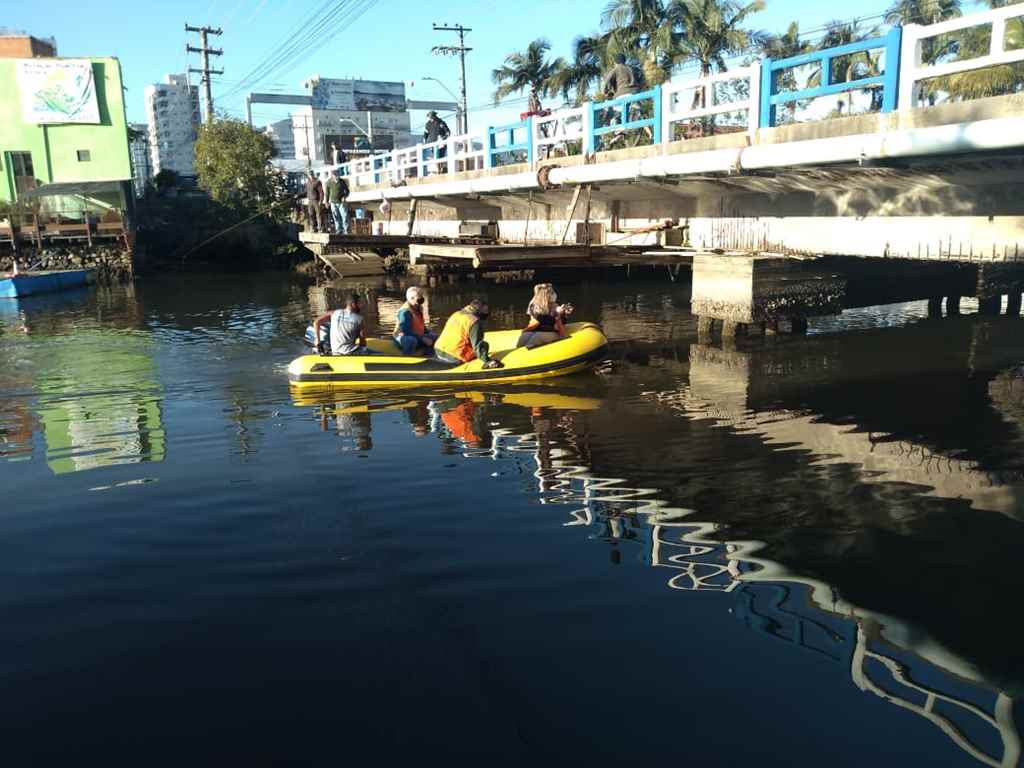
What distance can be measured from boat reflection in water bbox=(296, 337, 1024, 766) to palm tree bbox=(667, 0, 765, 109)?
73.6ft

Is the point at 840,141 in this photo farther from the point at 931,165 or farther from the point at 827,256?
the point at 827,256

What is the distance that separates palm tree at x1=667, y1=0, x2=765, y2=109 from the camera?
31.1 metres

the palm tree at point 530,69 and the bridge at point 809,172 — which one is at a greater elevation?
the palm tree at point 530,69

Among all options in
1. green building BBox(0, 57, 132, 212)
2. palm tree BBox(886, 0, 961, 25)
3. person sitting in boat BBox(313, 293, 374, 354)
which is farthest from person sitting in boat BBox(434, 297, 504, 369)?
green building BBox(0, 57, 132, 212)

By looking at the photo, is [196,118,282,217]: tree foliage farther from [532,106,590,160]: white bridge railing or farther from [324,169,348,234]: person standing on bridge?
[532,106,590,160]: white bridge railing

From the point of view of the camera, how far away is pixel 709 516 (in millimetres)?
6312

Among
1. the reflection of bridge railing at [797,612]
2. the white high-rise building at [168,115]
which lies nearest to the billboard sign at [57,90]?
the reflection of bridge railing at [797,612]

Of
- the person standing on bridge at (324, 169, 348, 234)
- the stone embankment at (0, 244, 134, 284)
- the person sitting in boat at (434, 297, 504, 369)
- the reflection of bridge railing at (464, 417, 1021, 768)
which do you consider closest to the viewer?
the reflection of bridge railing at (464, 417, 1021, 768)

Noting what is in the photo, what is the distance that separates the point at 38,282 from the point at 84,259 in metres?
8.29

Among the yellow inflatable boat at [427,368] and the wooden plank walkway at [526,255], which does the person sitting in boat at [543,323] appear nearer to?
the yellow inflatable boat at [427,368]

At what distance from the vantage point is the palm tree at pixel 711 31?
31094 mm

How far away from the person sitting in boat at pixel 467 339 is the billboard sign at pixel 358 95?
267ft

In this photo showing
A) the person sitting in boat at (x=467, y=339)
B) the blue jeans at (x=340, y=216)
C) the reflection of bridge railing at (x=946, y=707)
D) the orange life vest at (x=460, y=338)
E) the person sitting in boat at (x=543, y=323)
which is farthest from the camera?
the blue jeans at (x=340, y=216)

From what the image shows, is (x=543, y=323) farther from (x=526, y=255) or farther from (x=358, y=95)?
(x=358, y=95)
